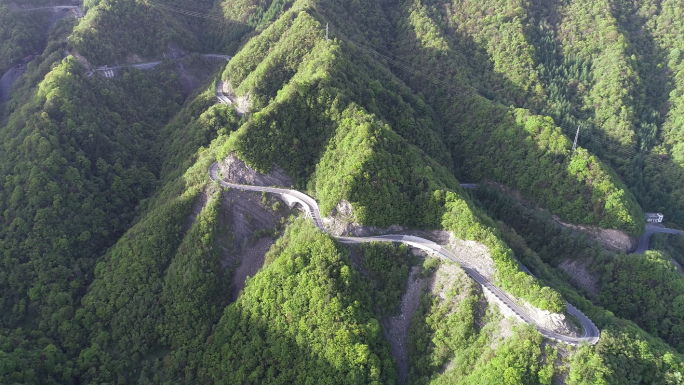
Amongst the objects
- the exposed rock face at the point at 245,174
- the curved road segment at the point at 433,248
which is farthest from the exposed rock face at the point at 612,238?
the exposed rock face at the point at 245,174

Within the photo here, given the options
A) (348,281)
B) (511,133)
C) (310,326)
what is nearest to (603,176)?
(511,133)

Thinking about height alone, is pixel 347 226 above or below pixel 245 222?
above

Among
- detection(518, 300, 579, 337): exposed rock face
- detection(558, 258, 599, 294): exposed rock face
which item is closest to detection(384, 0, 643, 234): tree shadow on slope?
detection(558, 258, 599, 294): exposed rock face

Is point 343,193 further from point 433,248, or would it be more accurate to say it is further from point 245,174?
point 245,174

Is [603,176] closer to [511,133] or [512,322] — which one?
[511,133]

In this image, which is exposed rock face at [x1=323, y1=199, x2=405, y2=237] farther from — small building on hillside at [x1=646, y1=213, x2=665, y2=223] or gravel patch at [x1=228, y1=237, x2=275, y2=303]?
small building on hillside at [x1=646, y1=213, x2=665, y2=223]

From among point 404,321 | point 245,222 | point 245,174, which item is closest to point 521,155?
point 404,321
